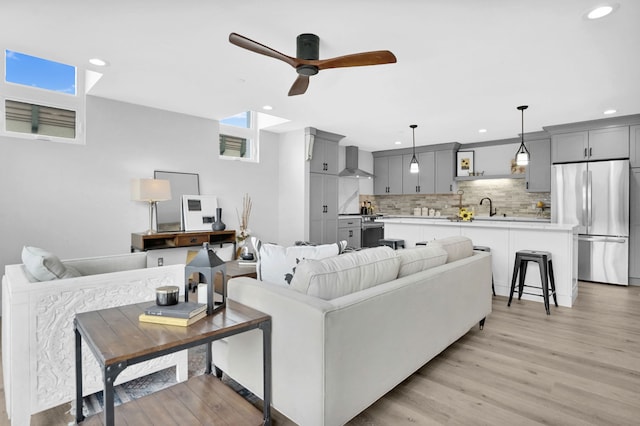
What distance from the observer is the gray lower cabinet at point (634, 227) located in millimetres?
4930

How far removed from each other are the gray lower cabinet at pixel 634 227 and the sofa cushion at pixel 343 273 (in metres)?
5.01

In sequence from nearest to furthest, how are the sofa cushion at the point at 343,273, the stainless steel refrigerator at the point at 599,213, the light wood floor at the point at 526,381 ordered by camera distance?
the sofa cushion at the point at 343,273 → the light wood floor at the point at 526,381 → the stainless steel refrigerator at the point at 599,213

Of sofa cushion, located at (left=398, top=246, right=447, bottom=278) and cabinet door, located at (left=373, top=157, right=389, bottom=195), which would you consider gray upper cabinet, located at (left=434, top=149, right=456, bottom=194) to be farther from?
sofa cushion, located at (left=398, top=246, right=447, bottom=278)

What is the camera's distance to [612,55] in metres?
2.87

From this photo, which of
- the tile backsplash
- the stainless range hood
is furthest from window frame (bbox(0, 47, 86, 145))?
the tile backsplash

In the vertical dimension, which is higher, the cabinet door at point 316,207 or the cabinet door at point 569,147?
the cabinet door at point 569,147

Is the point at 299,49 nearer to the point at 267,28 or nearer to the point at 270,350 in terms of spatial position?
the point at 267,28

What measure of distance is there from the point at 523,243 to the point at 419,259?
2649 mm

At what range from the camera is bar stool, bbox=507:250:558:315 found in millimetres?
3666

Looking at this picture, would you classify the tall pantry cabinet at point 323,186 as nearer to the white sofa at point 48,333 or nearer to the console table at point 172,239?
the console table at point 172,239

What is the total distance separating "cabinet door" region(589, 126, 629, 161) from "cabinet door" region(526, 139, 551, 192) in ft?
2.41

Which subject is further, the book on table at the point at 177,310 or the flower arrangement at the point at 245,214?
the flower arrangement at the point at 245,214

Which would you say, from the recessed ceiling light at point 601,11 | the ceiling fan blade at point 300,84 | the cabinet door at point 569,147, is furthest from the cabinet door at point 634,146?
the ceiling fan blade at point 300,84

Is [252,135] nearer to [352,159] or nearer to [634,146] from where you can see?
[352,159]
